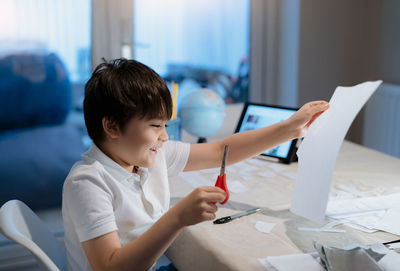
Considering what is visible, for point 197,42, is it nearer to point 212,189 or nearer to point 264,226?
point 264,226

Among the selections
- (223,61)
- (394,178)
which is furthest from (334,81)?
(394,178)

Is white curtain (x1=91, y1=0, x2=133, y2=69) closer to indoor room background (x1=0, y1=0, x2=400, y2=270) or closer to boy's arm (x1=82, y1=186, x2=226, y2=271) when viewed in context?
indoor room background (x1=0, y1=0, x2=400, y2=270)

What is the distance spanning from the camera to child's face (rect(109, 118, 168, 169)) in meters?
0.94

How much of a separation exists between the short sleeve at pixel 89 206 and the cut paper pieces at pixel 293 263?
0.99ft

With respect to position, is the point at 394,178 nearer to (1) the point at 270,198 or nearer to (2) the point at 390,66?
(1) the point at 270,198

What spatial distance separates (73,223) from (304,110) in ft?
2.05

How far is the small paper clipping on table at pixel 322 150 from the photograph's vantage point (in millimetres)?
990

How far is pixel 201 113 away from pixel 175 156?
1.77ft

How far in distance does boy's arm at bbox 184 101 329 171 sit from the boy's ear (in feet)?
1.01

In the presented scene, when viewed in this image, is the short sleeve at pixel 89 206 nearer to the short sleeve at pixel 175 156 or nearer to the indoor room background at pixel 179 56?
the short sleeve at pixel 175 156

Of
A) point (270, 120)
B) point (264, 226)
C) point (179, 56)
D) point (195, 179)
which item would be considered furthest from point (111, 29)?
point (264, 226)

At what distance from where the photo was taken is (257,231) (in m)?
1.04

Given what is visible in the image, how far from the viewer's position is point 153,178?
1.10 m

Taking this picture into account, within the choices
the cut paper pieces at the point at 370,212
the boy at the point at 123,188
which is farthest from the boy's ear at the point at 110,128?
the cut paper pieces at the point at 370,212
